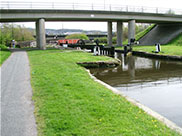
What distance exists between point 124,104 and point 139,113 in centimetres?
75

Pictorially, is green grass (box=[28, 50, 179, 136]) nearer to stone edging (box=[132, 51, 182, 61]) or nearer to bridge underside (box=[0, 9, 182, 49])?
stone edging (box=[132, 51, 182, 61])

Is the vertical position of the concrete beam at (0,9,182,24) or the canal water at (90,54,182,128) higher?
the concrete beam at (0,9,182,24)

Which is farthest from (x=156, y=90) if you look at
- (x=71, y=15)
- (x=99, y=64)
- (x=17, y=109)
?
(x=71, y=15)

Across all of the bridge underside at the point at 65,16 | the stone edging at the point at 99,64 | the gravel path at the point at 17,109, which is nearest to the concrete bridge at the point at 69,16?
the bridge underside at the point at 65,16

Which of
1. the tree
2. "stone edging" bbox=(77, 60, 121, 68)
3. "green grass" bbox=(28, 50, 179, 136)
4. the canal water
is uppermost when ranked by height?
the tree

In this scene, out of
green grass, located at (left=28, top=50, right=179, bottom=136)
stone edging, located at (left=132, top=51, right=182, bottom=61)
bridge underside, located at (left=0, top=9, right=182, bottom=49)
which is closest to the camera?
green grass, located at (left=28, top=50, right=179, bottom=136)

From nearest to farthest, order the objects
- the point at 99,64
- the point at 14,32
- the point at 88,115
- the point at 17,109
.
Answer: the point at 88,115 < the point at 17,109 < the point at 99,64 < the point at 14,32

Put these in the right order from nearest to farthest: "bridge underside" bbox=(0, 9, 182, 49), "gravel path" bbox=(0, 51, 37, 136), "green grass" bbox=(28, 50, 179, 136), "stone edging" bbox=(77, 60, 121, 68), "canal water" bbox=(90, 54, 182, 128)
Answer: "green grass" bbox=(28, 50, 179, 136) < "gravel path" bbox=(0, 51, 37, 136) < "canal water" bbox=(90, 54, 182, 128) < "stone edging" bbox=(77, 60, 121, 68) < "bridge underside" bbox=(0, 9, 182, 49)

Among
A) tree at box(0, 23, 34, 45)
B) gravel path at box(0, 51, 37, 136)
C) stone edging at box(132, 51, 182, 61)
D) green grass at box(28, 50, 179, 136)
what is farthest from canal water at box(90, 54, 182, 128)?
tree at box(0, 23, 34, 45)

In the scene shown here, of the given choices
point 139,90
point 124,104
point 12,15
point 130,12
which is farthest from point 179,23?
point 124,104

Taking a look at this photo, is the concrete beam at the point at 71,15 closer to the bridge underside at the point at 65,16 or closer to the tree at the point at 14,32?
the bridge underside at the point at 65,16

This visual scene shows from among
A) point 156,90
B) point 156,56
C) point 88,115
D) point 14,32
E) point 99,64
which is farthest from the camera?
Answer: point 14,32

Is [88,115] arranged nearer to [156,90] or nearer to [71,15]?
[156,90]

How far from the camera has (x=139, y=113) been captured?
5543 millimetres
